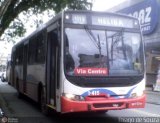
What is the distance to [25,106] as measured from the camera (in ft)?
57.2

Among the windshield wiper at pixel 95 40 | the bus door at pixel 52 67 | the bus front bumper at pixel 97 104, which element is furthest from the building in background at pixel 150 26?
the windshield wiper at pixel 95 40

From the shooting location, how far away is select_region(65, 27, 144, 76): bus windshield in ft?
36.0

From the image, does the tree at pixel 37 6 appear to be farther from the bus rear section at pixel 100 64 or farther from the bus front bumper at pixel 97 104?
the bus front bumper at pixel 97 104

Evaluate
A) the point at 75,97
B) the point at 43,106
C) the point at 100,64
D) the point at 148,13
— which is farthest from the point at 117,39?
the point at 148,13

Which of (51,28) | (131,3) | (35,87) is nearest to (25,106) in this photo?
(35,87)

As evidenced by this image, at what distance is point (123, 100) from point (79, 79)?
131 cm

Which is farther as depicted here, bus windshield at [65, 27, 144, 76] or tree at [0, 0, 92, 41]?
tree at [0, 0, 92, 41]

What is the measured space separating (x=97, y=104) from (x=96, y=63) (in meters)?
1.07

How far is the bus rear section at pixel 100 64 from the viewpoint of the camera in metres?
10.8

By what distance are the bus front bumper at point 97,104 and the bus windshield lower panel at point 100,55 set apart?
62 centimetres

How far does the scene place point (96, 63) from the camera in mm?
11039

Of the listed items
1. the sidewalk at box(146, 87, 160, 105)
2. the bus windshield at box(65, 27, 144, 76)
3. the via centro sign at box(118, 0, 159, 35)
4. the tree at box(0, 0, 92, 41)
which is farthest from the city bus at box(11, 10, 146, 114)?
the via centro sign at box(118, 0, 159, 35)

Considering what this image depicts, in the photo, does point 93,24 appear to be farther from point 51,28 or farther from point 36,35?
point 36,35

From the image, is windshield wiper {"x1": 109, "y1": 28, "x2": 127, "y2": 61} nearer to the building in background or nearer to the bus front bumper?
the bus front bumper
